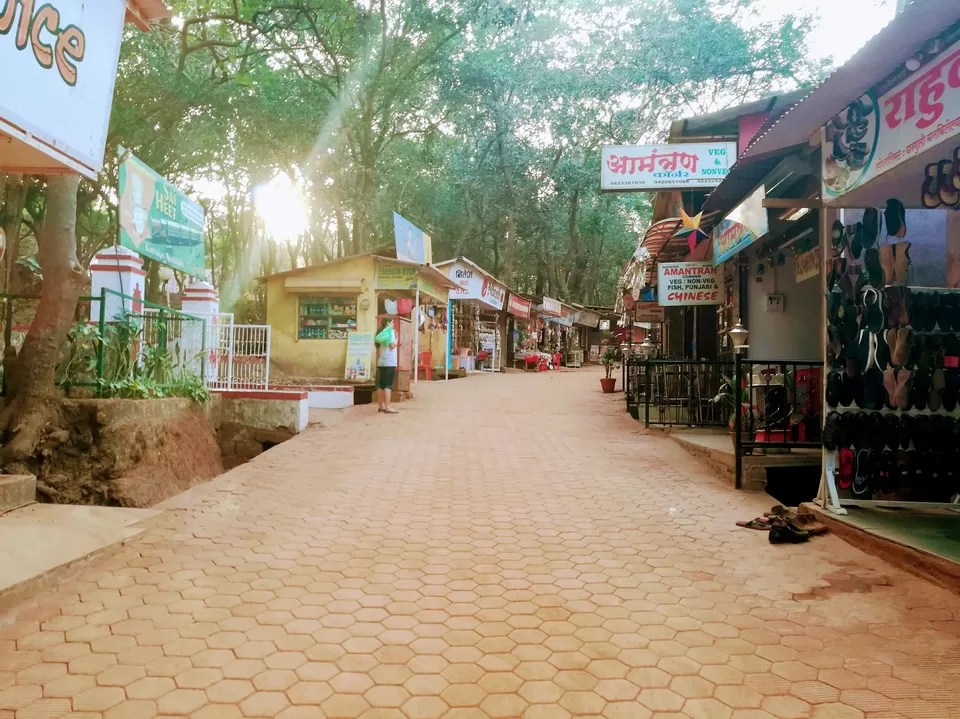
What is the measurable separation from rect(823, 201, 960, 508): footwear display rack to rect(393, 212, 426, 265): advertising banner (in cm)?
1239

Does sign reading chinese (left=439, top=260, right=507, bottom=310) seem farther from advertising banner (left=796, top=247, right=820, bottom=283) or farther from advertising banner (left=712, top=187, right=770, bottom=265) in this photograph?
advertising banner (left=796, top=247, right=820, bottom=283)

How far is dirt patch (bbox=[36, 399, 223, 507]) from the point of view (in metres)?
6.30

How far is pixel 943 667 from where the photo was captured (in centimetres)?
268

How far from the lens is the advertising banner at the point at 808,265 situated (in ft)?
23.4

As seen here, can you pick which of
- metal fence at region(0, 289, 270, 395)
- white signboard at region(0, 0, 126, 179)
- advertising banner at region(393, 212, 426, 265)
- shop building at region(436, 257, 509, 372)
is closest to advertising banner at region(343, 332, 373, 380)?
advertising banner at region(393, 212, 426, 265)

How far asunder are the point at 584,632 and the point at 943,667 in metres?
1.53

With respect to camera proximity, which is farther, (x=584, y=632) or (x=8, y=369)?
(x=8, y=369)

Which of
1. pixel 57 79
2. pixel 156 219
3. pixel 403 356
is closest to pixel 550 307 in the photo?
pixel 403 356

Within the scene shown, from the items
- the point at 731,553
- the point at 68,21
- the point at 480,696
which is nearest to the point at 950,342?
the point at 731,553

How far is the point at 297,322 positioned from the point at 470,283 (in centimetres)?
758

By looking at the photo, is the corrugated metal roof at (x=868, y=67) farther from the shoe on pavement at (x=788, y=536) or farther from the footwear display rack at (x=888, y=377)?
the shoe on pavement at (x=788, y=536)

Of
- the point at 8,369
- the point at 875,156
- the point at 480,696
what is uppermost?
the point at 875,156

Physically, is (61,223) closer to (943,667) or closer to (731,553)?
(731,553)

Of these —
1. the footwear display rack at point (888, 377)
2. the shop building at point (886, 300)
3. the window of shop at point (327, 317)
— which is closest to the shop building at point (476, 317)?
the window of shop at point (327, 317)
